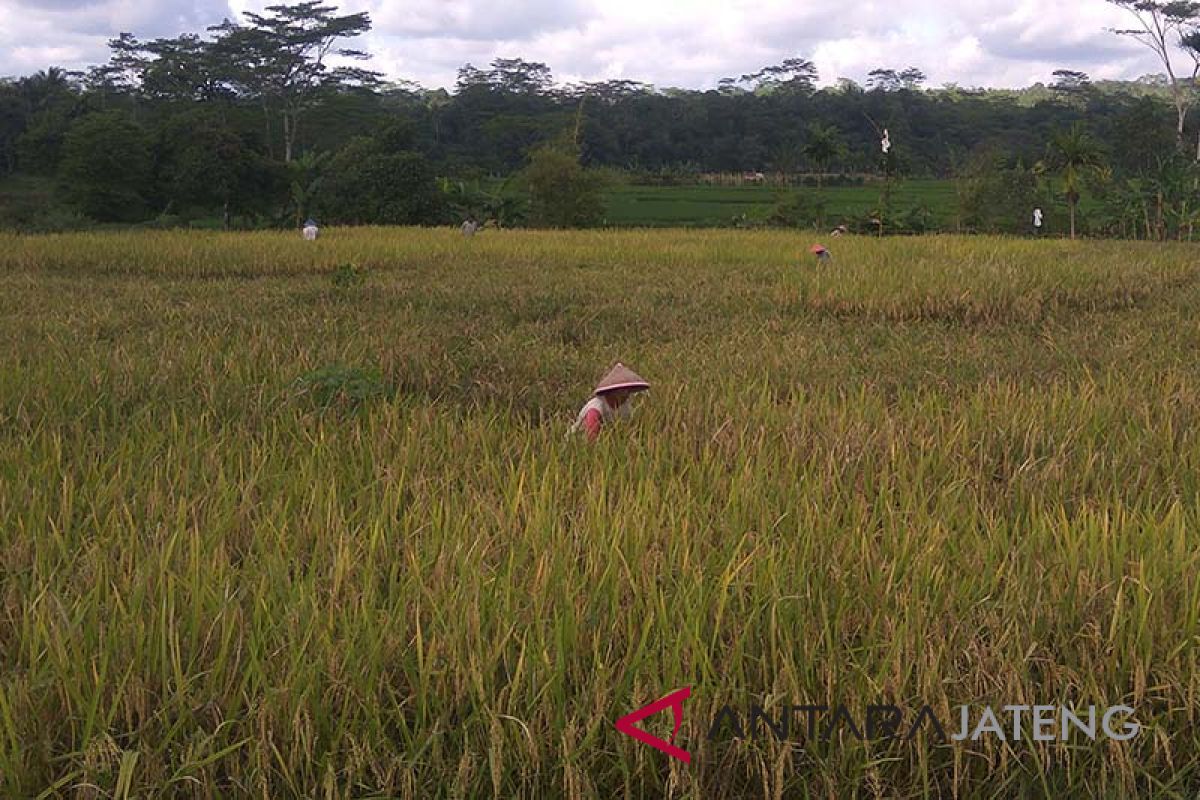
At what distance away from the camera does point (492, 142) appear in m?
38.2

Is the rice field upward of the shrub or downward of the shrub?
downward

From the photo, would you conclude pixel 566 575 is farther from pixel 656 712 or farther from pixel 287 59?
pixel 287 59

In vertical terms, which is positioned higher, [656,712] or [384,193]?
[384,193]

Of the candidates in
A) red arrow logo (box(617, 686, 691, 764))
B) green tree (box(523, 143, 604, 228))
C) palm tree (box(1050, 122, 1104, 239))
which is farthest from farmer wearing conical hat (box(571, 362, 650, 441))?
palm tree (box(1050, 122, 1104, 239))

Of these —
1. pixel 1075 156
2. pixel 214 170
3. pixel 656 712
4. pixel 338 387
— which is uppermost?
pixel 1075 156

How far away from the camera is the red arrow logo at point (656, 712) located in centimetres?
103

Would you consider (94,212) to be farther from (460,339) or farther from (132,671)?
(132,671)

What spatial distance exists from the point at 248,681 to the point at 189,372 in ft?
7.44

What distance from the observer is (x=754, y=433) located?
2.40 m

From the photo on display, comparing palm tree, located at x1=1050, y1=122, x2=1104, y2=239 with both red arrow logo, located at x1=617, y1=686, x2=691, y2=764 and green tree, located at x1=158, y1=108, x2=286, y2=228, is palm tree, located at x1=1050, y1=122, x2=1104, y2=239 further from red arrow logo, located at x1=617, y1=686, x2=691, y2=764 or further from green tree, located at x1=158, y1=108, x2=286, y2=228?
red arrow logo, located at x1=617, y1=686, x2=691, y2=764

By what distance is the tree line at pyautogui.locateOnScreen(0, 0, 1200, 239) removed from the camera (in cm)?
1931

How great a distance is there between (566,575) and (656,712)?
1.12 ft

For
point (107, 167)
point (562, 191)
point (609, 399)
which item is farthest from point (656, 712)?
point (107, 167)

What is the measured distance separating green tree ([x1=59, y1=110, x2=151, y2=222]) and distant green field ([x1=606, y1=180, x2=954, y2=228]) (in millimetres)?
10461
